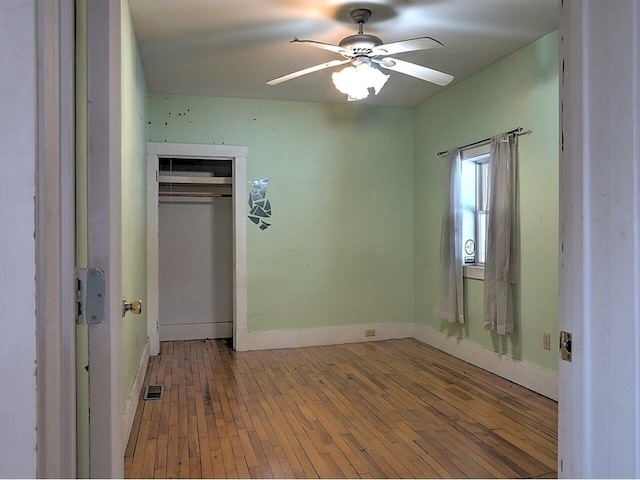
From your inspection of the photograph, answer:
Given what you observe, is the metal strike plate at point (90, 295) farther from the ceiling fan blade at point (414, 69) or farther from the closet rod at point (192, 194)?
the closet rod at point (192, 194)

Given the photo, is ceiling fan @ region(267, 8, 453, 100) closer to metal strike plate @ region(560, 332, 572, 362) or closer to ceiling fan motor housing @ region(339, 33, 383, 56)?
ceiling fan motor housing @ region(339, 33, 383, 56)

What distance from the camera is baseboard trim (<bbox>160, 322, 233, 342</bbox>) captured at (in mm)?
5676

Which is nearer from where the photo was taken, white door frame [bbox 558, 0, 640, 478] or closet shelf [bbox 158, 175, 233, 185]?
white door frame [bbox 558, 0, 640, 478]

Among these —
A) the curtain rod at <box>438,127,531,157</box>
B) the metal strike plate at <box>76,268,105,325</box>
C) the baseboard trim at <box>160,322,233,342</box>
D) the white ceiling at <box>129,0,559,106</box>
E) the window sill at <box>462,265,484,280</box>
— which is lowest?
the baseboard trim at <box>160,322,233,342</box>

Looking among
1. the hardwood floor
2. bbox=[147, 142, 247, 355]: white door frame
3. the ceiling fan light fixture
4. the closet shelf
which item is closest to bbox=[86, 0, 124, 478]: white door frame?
the hardwood floor

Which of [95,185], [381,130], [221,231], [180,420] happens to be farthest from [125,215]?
[381,130]

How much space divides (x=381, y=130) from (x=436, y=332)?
2.35 m

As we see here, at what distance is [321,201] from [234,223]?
100 centimetres

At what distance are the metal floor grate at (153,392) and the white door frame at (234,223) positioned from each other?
107 cm

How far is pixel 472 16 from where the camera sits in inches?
129

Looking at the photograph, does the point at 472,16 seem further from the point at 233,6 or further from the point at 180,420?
the point at 180,420

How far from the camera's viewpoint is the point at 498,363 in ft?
13.8

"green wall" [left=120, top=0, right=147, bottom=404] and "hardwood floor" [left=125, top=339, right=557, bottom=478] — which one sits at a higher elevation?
→ "green wall" [left=120, top=0, right=147, bottom=404]

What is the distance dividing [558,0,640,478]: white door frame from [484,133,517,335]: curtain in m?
2.93
